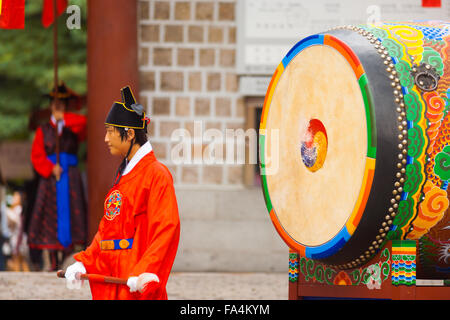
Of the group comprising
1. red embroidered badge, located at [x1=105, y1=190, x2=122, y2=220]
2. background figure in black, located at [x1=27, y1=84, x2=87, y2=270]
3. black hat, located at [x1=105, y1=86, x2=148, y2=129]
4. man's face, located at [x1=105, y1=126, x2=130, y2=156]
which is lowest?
background figure in black, located at [x1=27, y1=84, x2=87, y2=270]

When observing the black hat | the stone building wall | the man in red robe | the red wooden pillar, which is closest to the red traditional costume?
the man in red robe

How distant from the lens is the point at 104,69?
6750mm

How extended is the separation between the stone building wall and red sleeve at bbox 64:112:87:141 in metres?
0.65

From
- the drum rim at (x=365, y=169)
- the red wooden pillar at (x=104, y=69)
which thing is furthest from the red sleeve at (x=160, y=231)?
the red wooden pillar at (x=104, y=69)

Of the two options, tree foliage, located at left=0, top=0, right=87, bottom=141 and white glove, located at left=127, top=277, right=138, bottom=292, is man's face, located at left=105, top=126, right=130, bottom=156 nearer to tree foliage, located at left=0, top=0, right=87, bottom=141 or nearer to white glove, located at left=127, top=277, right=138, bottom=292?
white glove, located at left=127, top=277, right=138, bottom=292

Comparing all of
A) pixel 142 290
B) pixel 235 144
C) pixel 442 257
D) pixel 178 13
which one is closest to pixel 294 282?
pixel 442 257

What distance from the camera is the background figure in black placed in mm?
7102

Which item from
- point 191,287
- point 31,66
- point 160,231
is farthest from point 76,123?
point 31,66

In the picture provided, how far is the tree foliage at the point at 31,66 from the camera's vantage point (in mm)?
11383

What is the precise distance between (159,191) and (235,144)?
3.62m

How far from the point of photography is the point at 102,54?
6.76 m

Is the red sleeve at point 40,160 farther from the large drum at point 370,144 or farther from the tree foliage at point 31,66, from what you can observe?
the tree foliage at point 31,66

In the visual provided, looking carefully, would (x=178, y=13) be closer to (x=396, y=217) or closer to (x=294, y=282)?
(x=294, y=282)

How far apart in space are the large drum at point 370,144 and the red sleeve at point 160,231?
2.17 feet
